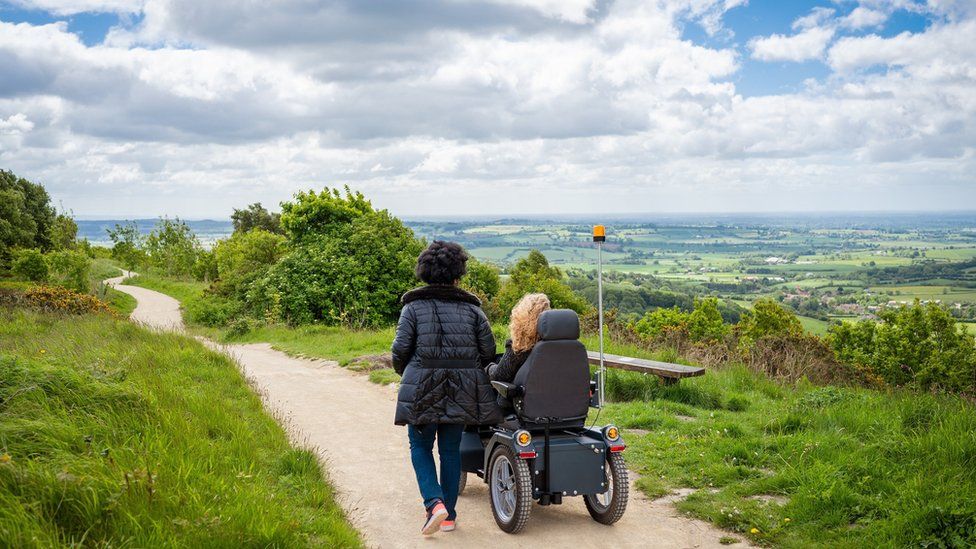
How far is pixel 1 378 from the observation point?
5.68 metres

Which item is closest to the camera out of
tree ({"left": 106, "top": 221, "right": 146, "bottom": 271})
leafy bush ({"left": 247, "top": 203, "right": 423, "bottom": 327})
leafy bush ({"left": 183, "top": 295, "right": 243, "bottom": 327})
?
leafy bush ({"left": 247, "top": 203, "right": 423, "bottom": 327})

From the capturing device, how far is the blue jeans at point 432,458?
213 inches

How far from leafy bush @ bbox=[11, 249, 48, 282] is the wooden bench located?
36.7 m

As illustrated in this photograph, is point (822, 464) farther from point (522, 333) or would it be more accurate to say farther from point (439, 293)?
point (439, 293)

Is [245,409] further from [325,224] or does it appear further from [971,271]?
[971,271]

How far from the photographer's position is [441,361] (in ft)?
17.4

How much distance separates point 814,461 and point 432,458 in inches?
138

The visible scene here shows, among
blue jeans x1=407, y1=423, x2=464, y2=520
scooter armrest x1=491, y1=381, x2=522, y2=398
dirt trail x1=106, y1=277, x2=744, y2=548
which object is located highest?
scooter armrest x1=491, y1=381, x2=522, y2=398

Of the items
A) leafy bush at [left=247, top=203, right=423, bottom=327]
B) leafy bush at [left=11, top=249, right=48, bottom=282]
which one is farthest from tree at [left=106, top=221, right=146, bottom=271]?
leafy bush at [left=247, top=203, right=423, bottom=327]

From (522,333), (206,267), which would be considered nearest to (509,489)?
(522,333)

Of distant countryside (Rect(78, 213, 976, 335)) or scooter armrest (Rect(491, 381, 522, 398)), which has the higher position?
scooter armrest (Rect(491, 381, 522, 398))

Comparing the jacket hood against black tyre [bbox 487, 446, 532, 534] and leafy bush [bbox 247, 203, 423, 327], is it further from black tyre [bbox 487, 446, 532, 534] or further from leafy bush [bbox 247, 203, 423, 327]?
leafy bush [bbox 247, 203, 423, 327]

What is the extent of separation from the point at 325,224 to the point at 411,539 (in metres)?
22.4

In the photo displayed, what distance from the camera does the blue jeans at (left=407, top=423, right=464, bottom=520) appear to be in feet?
17.8
